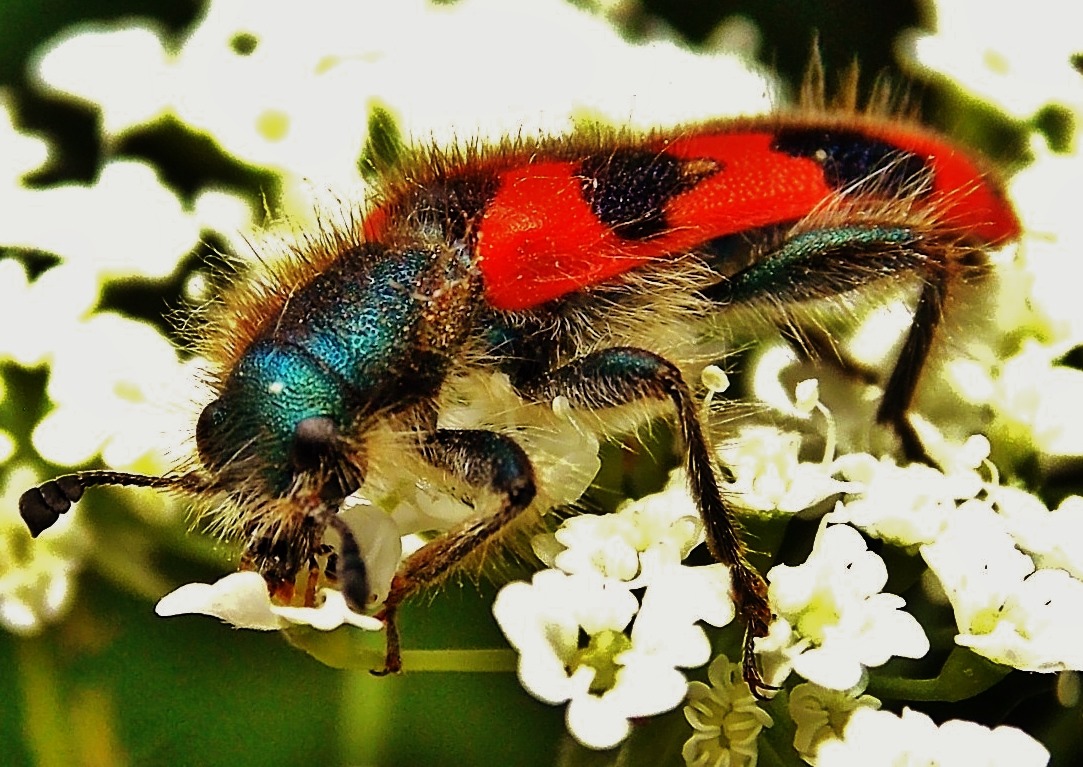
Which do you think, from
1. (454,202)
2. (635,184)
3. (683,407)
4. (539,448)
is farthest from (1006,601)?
(454,202)

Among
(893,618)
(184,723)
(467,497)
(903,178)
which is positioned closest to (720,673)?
(893,618)

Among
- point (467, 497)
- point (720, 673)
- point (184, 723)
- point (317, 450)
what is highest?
point (317, 450)

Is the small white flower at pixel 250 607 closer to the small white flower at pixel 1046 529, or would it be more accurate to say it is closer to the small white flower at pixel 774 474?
the small white flower at pixel 774 474

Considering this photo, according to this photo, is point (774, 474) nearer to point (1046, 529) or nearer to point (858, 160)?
point (1046, 529)

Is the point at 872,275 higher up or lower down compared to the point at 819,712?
higher up

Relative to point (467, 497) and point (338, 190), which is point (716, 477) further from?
point (338, 190)
